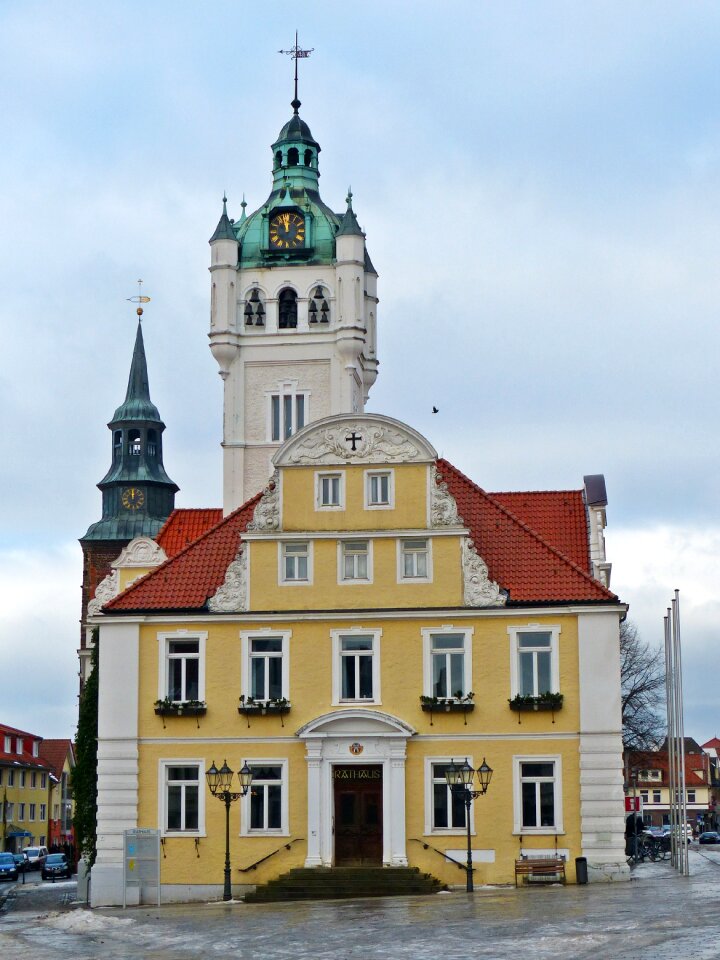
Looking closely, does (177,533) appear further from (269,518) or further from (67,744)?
(67,744)

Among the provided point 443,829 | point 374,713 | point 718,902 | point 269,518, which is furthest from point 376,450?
point 718,902

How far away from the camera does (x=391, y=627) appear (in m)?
47.8

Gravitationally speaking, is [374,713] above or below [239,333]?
below

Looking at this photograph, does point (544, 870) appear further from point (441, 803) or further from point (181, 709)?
point (181, 709)

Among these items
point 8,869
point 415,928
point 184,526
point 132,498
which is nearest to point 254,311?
point 184,526

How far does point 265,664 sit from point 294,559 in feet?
10.1

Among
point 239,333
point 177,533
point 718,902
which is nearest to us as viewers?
point 718,902

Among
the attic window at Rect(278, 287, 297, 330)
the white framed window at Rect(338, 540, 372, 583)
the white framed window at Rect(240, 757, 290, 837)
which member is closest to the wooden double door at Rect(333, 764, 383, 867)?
the white framed window at Rect(240, 757, 290, 837)

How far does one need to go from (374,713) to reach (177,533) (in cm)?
1785

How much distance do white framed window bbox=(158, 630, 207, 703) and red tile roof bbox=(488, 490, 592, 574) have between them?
12.0 metres

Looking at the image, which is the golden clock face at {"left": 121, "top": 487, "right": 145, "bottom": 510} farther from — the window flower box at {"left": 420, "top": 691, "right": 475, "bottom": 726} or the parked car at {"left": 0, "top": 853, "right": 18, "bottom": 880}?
the window flower box at {"left": 420, "top": 691, "right": 475, "bottom": 726}

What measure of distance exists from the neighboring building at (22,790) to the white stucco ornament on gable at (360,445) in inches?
2833

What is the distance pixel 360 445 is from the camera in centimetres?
4875

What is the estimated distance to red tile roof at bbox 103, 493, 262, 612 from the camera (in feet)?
159
